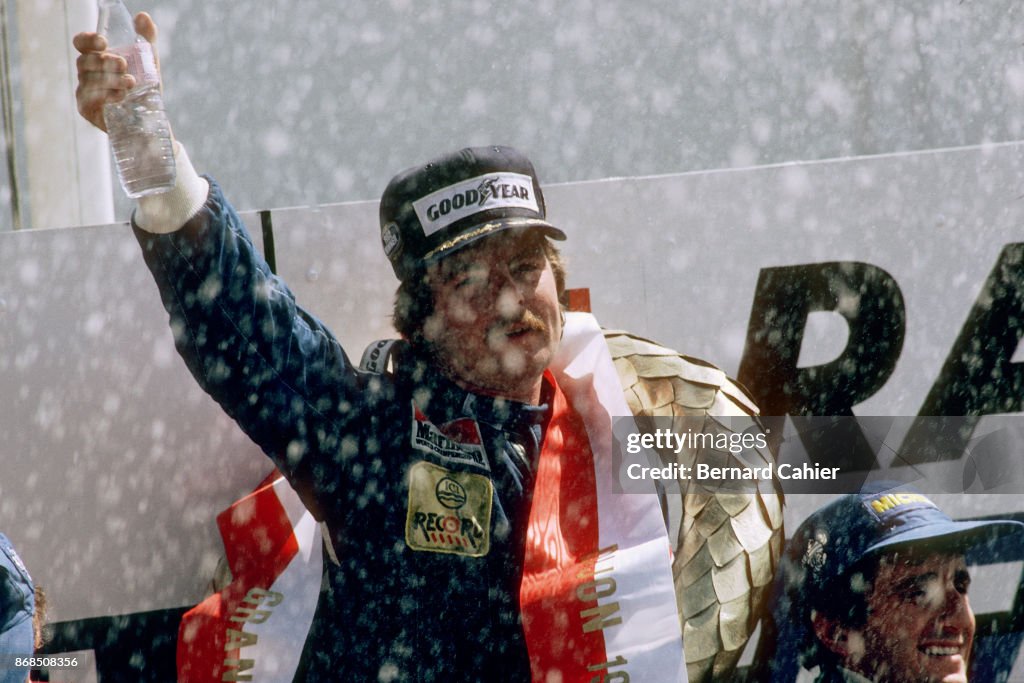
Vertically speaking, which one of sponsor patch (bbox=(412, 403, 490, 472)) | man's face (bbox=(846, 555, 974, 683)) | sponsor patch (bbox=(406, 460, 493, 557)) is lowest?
man's face (bbox=(846, 555, 974, 683))

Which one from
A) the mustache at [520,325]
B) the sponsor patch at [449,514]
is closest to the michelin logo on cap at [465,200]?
the mustache at [520,325]

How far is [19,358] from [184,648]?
691mm

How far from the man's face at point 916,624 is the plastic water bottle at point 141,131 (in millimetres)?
1570

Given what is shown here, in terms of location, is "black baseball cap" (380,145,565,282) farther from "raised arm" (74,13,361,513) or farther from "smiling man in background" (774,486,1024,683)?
"smiling man in background" (774,486,1024,683)

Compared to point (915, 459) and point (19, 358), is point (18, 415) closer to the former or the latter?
point (19, 358)

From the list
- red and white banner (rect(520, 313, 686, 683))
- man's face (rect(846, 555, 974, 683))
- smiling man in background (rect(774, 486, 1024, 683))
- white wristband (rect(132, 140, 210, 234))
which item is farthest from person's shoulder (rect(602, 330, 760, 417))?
white wristband (rect(132, 140, 210, 234))

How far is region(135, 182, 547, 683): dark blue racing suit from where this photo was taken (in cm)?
199

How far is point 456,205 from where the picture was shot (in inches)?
79.4

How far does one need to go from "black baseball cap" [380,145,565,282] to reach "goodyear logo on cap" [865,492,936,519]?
0.90 meters

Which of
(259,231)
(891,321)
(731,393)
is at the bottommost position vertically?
(731,393)

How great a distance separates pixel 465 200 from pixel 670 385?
60 centimetres

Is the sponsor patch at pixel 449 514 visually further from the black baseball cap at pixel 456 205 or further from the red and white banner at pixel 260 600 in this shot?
the black baseball cap at pixel 456 205

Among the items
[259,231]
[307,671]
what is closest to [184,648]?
[307,671]

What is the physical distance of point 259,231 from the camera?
7.50 feet
